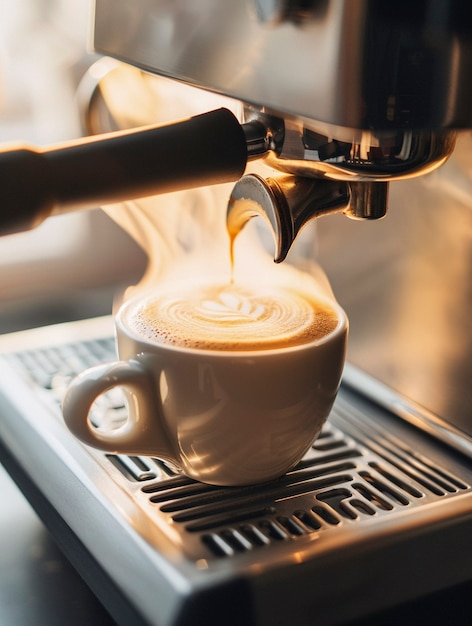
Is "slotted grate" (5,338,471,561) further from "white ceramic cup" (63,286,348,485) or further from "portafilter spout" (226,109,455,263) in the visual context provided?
"portafilter spout" (226,109,455,263)

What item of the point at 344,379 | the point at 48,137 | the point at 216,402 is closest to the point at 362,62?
the point at 216,402

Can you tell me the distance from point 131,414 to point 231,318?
0.07m

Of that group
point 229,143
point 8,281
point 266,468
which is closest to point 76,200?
point 229,143

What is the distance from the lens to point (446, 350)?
511 mm

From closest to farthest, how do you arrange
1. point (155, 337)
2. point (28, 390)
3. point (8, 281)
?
1. point (155, 337)
2. point (28, 390)
3. point (8, 281)

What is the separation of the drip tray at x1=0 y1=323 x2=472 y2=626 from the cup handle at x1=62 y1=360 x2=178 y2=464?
0.07 ft

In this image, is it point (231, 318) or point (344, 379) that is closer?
point (231, 318)

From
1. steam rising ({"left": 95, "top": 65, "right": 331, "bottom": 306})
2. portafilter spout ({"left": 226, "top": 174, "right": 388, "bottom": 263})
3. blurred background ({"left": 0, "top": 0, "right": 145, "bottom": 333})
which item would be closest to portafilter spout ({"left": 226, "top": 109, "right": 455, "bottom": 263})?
portafilter spout ({"left": 226, "top": 174, "right": 388, "bottom": 263})

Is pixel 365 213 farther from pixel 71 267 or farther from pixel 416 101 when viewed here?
pixel 71 267

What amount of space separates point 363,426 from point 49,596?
0.21 metres

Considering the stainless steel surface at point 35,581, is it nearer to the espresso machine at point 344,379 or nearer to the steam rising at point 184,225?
the espresso machine at point 344,379

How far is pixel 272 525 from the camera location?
426mm

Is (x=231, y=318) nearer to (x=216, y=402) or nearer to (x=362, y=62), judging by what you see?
(x=216, y=402)

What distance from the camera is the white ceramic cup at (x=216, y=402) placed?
0.43m
